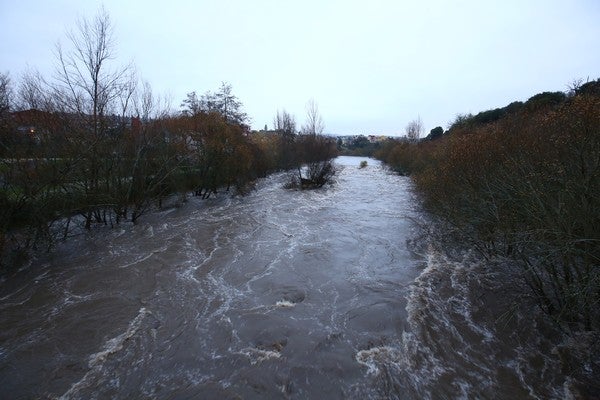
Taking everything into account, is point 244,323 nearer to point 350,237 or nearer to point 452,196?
point 350,237

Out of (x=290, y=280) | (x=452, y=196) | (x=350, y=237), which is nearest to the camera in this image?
(x=290, y=280)

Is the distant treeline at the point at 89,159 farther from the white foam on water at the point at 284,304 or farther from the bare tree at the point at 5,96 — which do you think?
the white foam on water at the point at 284,304

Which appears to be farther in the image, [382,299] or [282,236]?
[282,236]

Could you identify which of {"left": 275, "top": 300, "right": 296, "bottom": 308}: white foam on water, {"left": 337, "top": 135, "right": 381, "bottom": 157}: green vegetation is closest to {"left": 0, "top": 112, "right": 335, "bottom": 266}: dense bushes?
{"left": 275, "top": 300, "right": 296, "bottom": 308}: white foam on water

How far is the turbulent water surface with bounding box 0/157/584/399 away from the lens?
5.06 meters

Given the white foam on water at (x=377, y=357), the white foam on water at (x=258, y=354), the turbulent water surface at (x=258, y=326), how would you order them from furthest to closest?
the white foam on water at (x=258, y=354), the white foam on water at (x=377, y=357), the turbulent water surface at (x=258, y=326)

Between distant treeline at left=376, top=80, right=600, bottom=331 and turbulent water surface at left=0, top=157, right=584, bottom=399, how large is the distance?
3.81 ft

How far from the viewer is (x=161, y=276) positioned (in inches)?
355

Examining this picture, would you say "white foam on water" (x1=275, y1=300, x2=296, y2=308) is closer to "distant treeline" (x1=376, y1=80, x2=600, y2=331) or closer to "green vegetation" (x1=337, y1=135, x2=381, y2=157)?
"distant treeline" (x1=376, y1=80, x2=600, y2=331)

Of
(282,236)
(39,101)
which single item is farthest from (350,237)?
(39,101)

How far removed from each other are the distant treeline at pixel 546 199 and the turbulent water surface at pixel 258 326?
3.81ft

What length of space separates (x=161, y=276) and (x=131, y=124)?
30.2ft

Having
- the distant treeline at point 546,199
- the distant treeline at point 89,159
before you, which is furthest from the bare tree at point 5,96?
the distant treeline at point 546,199

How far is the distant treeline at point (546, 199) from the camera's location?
5297mm
